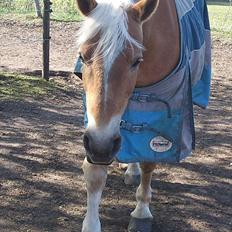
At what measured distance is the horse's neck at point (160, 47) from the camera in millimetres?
2807

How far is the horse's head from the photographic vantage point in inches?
89.5

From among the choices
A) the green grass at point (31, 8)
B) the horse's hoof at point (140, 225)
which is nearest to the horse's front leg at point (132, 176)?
the horse's hoof at point (140, 225)

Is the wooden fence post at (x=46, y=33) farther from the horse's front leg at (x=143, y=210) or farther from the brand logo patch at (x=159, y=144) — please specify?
the brand logo patch at (x=159, y=144)

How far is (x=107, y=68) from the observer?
2.29 meters

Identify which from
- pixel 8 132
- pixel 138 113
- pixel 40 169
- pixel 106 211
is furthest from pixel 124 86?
pixel 8 132

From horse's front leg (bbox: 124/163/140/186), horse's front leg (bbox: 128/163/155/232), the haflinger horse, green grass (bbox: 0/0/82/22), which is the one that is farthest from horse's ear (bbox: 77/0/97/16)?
green grass (bbox: 0/0/82/22)

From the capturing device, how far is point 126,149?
2994 mm

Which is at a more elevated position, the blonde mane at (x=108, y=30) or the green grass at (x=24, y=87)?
the blonde mane at (x=108, y=30)

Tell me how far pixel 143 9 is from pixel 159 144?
0.90m

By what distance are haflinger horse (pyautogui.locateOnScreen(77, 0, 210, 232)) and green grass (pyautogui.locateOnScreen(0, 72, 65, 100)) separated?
7.83ft

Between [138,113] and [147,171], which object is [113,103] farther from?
[147,171]

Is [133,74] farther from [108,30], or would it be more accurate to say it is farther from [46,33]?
[46,33]

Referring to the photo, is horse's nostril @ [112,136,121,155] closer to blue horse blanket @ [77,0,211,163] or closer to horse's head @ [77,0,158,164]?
horse's head @ [77,0,158,164]

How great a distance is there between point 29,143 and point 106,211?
1.34 metres
